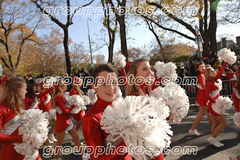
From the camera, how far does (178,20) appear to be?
48.2ft

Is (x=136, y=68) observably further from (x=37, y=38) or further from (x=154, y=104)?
(x=37, y=38)

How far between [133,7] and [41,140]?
525 inches

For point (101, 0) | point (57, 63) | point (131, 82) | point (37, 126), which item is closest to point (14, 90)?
point (37, 126)

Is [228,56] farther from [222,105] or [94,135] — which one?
[94,135]

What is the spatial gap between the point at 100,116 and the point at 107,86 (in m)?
0.30

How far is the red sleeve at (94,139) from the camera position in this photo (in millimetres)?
1545

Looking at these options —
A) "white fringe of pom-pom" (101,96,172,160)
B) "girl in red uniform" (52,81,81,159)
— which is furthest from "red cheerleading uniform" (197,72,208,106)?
"white fringe of pom-pom" (101,96,172,160)

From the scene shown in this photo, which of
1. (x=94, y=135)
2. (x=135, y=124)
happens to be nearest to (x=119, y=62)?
(x=94, y=135)

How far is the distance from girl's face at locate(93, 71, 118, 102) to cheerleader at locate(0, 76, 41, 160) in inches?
47.7

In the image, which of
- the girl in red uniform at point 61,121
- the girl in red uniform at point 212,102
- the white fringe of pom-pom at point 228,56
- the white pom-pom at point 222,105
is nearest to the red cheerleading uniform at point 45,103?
the girl in red uniform at point 61,121

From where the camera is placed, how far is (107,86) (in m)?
1.89

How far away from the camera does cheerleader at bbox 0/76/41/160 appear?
242 cm

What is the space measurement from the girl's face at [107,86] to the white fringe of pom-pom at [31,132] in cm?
105

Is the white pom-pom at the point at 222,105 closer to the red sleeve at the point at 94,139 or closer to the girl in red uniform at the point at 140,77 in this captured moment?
the girl in red uniform at the point at 140,77
